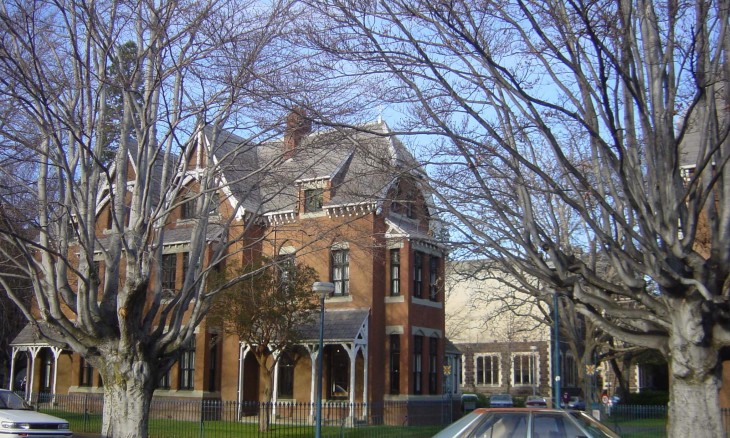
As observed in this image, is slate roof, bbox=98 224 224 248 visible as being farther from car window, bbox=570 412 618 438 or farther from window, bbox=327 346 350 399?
car window, bbox=570 412 618 438

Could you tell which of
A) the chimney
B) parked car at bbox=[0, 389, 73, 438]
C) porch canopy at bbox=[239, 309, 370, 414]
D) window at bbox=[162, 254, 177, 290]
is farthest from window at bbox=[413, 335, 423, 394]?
parked car at bbox=[0, 389, 73, 438]

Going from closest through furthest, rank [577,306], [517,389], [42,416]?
[577,306], [42,416], [517,389]

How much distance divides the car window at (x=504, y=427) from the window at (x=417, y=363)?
803 inches

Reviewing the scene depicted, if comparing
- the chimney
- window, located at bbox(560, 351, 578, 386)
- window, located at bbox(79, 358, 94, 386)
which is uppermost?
the chimney

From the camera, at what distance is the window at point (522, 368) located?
6475cm

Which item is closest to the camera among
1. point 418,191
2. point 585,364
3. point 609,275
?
point 418,191

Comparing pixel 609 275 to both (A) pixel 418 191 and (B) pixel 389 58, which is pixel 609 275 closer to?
(A) pixel 418 191

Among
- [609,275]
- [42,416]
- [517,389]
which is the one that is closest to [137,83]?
[42,416]

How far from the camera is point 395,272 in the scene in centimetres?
3189

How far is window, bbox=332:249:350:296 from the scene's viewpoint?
104 feet

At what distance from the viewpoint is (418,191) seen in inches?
680

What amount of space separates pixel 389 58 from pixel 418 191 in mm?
4641

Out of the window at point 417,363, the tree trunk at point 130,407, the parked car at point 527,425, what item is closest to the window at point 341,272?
the window at point 417,363

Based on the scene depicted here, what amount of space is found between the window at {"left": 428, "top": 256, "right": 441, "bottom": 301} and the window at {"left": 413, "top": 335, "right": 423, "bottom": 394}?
6.43 ft
